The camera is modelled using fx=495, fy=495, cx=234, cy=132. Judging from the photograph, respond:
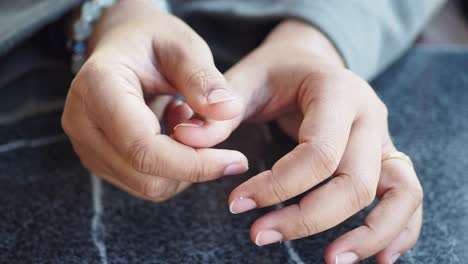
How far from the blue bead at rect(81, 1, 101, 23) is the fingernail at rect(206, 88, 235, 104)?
24 cm

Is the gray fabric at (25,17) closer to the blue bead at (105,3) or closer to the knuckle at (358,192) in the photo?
the blue bead at (105,3)

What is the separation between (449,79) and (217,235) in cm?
34

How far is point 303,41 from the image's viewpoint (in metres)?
0.46

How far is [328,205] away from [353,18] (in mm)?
248

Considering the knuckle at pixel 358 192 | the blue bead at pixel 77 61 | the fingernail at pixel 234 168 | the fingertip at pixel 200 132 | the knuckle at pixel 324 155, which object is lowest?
the blue bead at pixel 77 61

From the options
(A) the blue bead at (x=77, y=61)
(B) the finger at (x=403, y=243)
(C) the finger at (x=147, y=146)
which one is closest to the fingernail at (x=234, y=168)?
(C) the finger at (x=147, y=146)

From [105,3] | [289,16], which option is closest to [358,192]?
[289,16]

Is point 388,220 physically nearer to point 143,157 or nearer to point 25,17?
point 143,157

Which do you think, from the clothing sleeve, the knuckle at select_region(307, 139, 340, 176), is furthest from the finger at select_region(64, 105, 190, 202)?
the clothing sleeve

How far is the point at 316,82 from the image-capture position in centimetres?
38

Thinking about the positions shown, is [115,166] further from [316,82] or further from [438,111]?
[438,111]

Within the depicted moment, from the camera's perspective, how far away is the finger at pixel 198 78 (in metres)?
0.32

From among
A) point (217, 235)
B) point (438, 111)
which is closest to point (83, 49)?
point (217, 235)

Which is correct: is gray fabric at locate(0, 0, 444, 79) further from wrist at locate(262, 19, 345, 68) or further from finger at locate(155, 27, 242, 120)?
finger at locate(155, 27, 242, 120)
